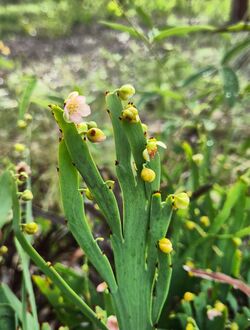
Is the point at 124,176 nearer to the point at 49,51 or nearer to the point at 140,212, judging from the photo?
the point at 140,212

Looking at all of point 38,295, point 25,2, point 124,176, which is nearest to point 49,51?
point 25,2

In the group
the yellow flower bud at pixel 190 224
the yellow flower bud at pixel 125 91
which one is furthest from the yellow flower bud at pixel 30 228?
the yellow flower bud at pixel 190 224

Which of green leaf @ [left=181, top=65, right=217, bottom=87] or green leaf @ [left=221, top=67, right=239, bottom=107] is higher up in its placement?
green leaf @ [left=181, top=65, right=217, bottom=87]

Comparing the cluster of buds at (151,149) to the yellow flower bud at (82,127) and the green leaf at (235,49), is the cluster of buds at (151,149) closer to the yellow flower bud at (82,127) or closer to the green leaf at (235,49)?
the yellow flower bud at (82,127)

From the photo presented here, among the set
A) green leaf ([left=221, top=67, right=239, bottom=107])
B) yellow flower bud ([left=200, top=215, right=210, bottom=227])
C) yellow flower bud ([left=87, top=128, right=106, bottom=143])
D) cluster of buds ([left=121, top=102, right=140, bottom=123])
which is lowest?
yellow flower bud ([left=200, top=215, right=210, bottom=227])

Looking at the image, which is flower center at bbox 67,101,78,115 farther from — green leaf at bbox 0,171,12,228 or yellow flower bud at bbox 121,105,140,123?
green leaf at bbox 0,171,12,228

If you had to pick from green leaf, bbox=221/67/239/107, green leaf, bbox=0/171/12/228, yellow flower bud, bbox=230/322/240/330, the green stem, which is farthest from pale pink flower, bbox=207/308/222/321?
green leaf, bbox=221/67/239/107
